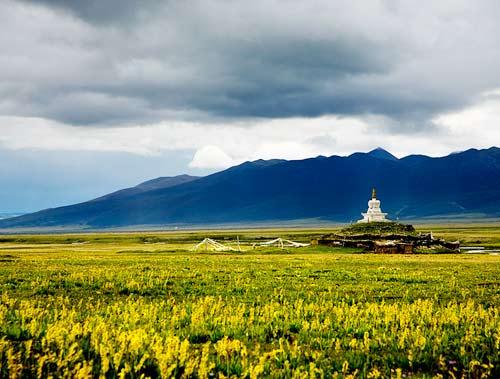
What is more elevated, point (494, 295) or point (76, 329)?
point (76, 329)

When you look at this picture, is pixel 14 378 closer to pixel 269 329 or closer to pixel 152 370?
pixel 152 370

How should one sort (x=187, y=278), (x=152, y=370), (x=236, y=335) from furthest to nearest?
(x=187, y=278) → (x=236, y=335) → (x=152, y=370)

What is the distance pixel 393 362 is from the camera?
1155cm

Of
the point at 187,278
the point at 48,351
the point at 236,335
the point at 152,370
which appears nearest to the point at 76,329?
the point at 48,351

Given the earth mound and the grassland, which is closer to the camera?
the grassland

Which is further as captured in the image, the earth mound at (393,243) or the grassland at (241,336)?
the earth mound at (393,243)

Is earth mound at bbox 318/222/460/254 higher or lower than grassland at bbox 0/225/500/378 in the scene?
lower

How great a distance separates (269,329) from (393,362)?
392cm

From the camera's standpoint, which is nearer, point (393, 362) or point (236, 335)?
point (393, 362)

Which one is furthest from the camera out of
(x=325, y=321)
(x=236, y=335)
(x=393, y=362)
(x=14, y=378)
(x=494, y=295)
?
(x=494, y=295)

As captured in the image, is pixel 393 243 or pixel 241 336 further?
pixel 393 243

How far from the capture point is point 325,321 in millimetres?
15016

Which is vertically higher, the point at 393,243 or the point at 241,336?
the point at 241,336

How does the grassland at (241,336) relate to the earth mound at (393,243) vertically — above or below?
above
